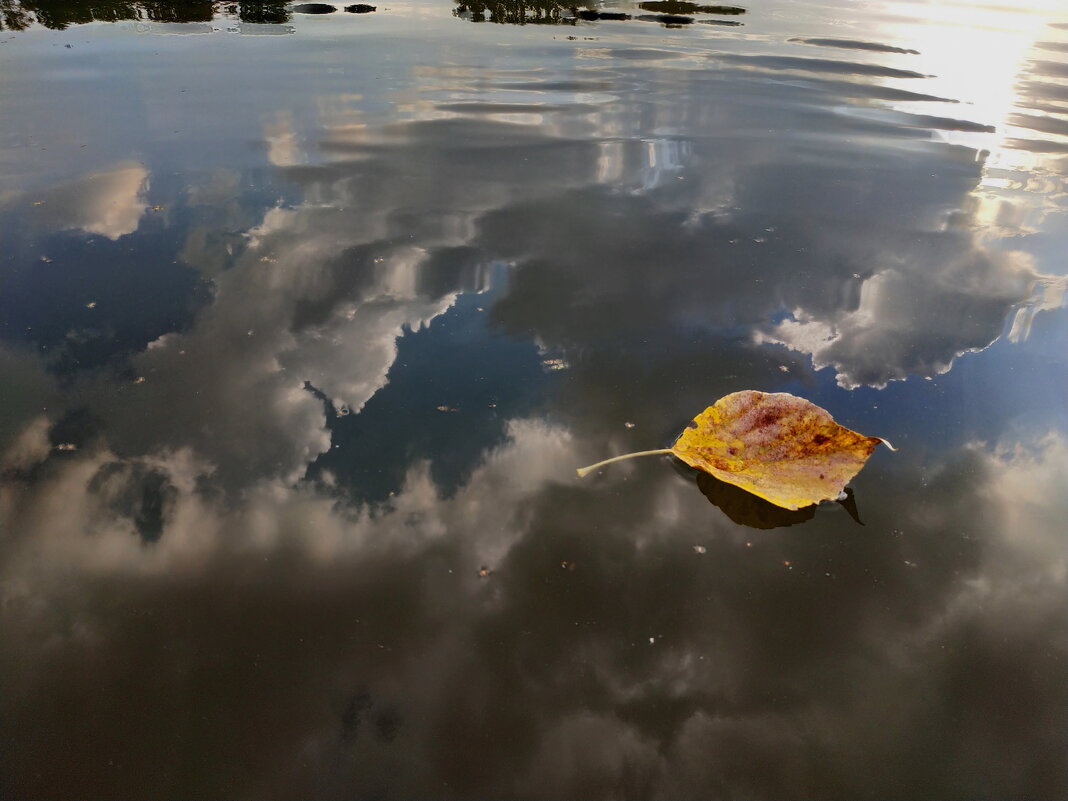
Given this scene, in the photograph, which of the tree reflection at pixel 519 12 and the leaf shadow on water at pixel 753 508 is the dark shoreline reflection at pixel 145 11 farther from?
the leaf shadow on water at pixel 753 508

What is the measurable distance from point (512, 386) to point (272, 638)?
4.90 feet

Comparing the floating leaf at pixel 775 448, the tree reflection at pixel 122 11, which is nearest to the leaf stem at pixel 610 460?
the floating leaf at pixel 775 448

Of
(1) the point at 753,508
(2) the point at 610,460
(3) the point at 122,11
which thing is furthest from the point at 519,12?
(1) the point at 753,508

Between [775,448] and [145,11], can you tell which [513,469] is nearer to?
[775,448]

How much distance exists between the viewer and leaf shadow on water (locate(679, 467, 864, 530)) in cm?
259

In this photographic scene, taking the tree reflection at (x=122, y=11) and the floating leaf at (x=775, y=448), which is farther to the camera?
the tree reflection at (x=122, y=11)

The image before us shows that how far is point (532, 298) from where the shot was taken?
12.8 ft

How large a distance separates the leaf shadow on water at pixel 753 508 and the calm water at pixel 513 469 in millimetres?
21

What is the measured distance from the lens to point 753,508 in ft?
8.65

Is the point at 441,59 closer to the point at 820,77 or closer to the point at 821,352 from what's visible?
the point at 820,77

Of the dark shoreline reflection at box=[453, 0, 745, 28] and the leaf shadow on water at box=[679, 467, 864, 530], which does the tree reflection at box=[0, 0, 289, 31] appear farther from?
the leaf shadow on water at box=[679, 467, 864, 530]

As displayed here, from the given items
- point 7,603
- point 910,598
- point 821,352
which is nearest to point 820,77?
point 821,352

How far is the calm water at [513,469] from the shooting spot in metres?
1.98

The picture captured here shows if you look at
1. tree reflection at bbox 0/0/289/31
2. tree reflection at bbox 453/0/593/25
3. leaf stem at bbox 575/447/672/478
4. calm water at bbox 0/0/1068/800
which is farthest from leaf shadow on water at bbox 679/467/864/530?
tree reflection at bbox 0/0/289/31
